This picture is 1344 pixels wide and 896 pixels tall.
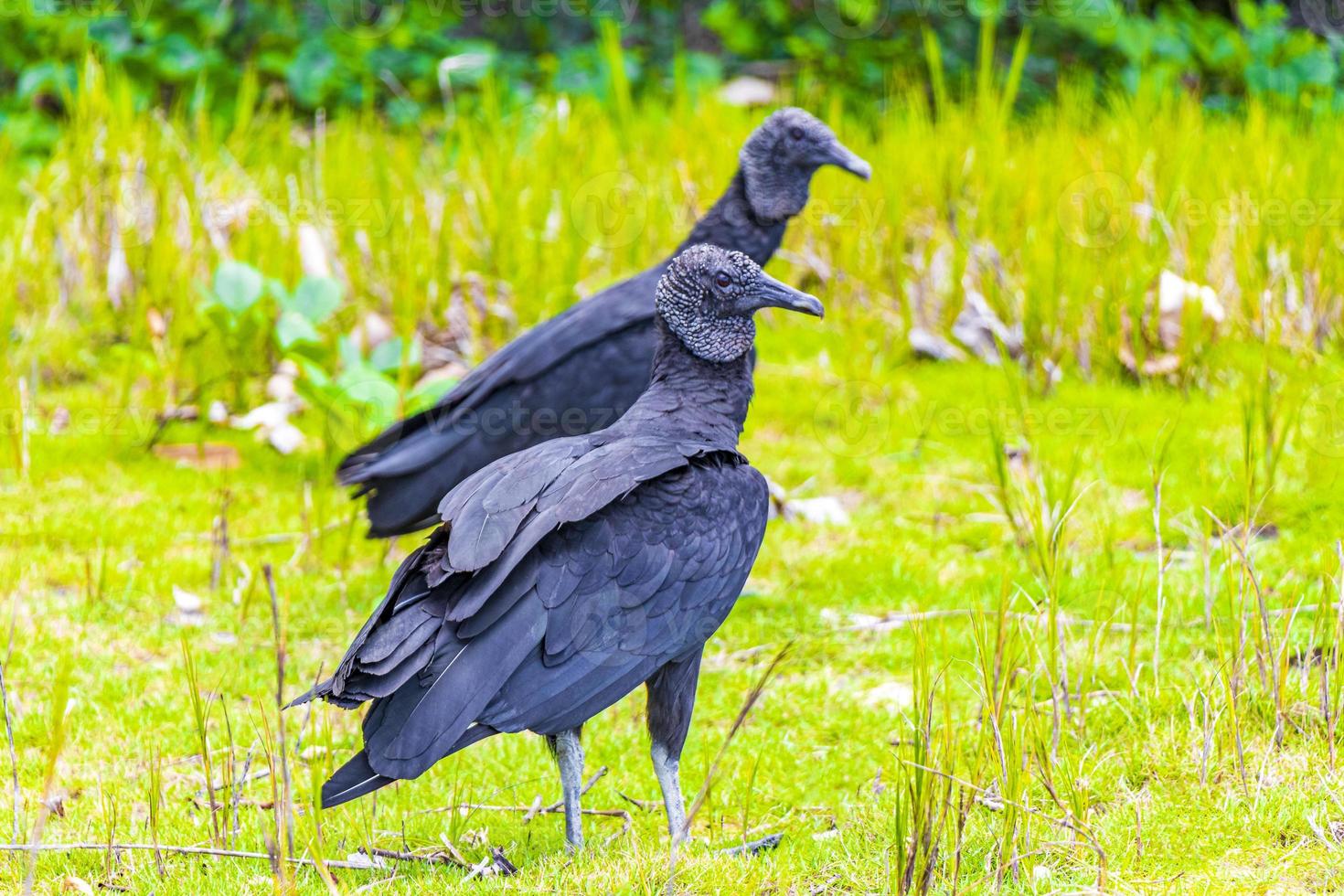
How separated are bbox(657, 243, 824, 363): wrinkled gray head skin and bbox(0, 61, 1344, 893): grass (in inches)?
29.7

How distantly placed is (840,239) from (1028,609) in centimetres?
291

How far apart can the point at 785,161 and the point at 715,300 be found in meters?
1.51

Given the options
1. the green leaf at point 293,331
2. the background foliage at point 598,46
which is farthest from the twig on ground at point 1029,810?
the background foliage at point 598,46

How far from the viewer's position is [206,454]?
525 centimetres

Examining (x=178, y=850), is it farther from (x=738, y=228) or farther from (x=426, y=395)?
(x=738, y=228)

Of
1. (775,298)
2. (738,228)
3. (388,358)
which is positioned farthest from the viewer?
(388,358)

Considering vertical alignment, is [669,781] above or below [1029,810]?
below

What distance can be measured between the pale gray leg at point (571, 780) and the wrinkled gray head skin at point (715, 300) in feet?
2.93

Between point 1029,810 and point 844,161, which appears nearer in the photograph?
point 1029,810

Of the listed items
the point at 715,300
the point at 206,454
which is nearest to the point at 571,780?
the point at 715,300

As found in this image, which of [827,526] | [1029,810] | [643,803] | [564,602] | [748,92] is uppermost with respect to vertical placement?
[748,92]

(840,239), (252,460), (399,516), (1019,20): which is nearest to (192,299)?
(252,460)

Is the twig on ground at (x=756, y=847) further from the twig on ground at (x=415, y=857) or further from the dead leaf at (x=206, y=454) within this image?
the dead leaf at (x=206, y=454)

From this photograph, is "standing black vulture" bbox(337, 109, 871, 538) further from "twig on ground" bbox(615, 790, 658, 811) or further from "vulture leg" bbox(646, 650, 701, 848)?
"vulture leg" bbox(646, 650, 701, 848)
